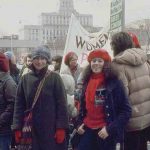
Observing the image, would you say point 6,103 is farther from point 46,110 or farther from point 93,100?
point 93,100

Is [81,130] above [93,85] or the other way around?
the other way around

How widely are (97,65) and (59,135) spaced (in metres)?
0.77

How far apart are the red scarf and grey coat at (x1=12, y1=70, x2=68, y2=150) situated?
266mm

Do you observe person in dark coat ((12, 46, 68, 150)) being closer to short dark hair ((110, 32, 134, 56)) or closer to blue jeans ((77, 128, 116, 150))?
blue jeans ((77, 128, 116, 150))

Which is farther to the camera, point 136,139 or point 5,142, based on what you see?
point 5,142

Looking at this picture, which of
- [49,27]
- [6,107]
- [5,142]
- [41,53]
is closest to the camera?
[41,53]

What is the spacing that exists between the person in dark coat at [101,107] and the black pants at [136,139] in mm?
238

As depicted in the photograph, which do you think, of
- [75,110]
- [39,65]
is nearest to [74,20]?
[75,110]

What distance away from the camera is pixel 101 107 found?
4.82 m

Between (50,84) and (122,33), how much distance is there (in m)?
0.87

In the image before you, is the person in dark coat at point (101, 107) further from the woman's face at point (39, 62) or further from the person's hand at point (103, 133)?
the woman's face at point (39, 62)

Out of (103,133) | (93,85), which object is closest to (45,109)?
(93,85)

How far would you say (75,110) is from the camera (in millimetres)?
5809

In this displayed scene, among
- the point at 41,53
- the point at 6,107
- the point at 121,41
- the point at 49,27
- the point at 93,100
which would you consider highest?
the point at 49,27
